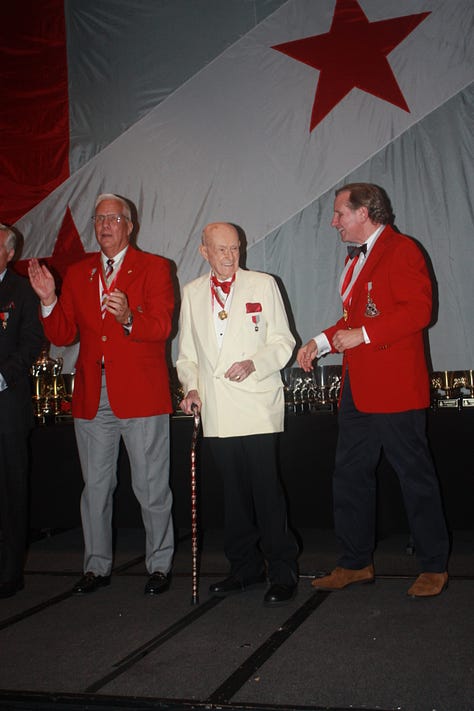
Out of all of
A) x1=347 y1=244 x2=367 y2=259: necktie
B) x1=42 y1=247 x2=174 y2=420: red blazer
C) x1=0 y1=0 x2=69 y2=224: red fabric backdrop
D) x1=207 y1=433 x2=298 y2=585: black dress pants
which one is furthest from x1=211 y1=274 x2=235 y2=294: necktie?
x1=0 y1=0 x2=69 y2=224: red fabric backdrop

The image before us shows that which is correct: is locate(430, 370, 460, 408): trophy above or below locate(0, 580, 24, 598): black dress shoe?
above

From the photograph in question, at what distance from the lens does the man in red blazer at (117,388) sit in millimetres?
3309

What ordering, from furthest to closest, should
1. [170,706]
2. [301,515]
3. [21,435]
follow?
[301,515], [21,435], [170,706]

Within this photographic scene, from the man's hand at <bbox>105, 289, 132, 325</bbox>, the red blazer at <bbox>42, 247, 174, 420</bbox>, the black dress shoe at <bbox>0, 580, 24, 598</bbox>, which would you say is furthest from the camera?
the black dress shoe at <bbox>0, 580, 24, 598</bbox>

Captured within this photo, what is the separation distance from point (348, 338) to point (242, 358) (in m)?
0.46

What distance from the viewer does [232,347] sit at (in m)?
3.14

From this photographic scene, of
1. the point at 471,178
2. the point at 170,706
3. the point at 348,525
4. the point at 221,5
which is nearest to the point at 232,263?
the point at 348,525

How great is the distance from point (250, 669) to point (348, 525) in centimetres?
99

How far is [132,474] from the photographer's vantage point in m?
3.38

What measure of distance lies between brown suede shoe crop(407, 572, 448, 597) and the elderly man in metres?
0.49

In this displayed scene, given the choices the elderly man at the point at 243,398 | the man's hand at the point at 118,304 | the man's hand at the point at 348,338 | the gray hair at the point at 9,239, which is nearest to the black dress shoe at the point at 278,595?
the elderly man at the point at 243,398

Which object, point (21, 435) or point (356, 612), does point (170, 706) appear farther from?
point (21, 435)

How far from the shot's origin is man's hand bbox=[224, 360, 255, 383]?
2965mm

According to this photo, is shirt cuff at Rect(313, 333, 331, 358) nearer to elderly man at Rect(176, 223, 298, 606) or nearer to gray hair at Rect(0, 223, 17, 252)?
elderly man at Rect(176, 223, 298, 606)
